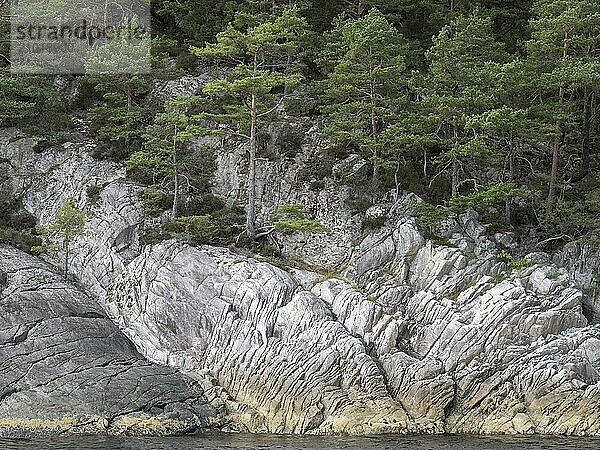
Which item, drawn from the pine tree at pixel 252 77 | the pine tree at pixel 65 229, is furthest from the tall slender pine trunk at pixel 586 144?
the pine tree at pixel 65 229

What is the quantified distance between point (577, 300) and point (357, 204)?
40.1 ft

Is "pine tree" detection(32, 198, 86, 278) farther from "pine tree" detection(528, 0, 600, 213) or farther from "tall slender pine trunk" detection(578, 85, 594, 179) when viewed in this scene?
"tall slender pine trunk" detection(578, 85, 594, 179)

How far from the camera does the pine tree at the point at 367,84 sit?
36.5 metres

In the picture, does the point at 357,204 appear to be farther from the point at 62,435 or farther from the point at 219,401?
the point at 62,435

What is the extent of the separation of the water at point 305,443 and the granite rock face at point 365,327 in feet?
4.42

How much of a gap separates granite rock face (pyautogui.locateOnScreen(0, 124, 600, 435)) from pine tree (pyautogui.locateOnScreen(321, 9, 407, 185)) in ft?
13.8

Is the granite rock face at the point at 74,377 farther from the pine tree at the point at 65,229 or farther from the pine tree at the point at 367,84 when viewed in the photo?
the pine tree at the point at 367,84

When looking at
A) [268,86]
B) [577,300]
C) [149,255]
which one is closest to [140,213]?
[149,255]

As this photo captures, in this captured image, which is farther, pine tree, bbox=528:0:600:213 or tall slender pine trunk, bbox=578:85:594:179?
tall slender pine trunk, bbox=578:85:594:179

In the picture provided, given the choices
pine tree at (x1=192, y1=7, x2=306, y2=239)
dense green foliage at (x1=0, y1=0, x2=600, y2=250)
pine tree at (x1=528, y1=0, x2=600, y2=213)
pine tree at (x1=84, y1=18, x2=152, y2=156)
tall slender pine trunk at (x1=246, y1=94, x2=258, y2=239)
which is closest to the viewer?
pine tree at (x1=528, y1=0, x2=600, y2=213)

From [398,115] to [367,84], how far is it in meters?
2.71

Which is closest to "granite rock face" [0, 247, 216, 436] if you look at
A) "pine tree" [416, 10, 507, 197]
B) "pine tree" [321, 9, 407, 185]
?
"pine tree" [321, 9, 407, 185]

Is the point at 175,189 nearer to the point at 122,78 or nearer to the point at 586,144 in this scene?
the point at 122,78

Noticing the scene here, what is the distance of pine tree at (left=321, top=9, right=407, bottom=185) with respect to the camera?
120 ft
